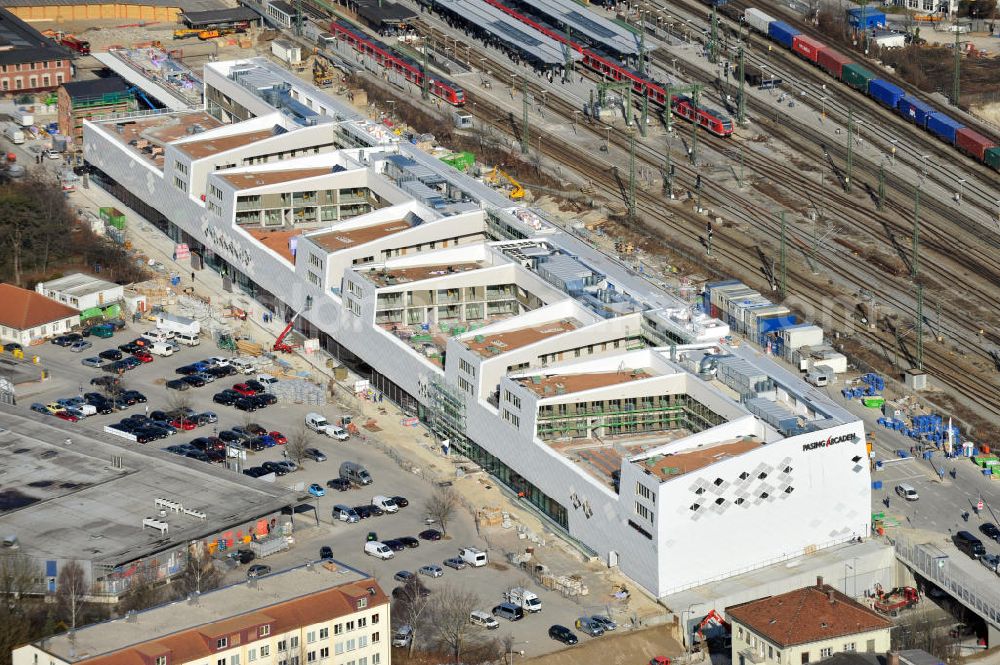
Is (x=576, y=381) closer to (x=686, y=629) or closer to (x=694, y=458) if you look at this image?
(x=694, y=458)

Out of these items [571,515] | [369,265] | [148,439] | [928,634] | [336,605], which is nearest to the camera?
[336,605]

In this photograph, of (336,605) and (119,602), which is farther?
(119,602)

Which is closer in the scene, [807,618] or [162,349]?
[807,618]

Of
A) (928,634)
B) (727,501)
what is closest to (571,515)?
(727,501)

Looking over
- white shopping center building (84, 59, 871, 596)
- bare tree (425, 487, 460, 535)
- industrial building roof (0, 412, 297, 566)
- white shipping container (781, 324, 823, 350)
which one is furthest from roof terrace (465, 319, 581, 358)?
white shipping container (781, 324, 823, 350)

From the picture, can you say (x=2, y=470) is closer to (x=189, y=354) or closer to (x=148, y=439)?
(x=148, y=439)

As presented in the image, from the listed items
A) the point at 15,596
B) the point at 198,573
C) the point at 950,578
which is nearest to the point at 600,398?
the point at 950,578

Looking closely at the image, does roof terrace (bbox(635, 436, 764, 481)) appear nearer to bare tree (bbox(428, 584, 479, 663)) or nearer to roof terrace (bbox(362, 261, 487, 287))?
bare tree (bbox(428, 584, 479, 663))
